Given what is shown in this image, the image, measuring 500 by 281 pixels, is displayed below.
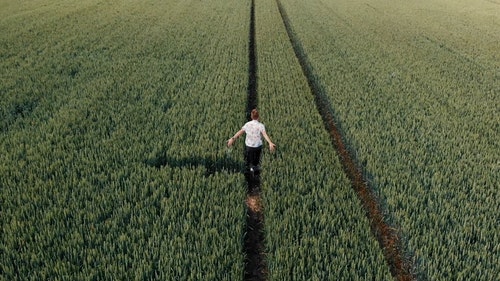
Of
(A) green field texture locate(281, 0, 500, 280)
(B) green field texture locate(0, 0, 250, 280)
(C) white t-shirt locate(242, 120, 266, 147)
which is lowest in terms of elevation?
(A) green field texture locate(281, 0, 500, 280)

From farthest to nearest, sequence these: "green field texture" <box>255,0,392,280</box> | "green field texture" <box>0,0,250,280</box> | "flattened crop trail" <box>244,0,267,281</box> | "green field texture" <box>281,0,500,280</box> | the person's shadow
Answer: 1. the person's shadow
2. "green field texture" <box>281,0,500,280</box>
3. "flattened crop trail" <box>244,0,267,281</box>
4. "green field texture" <box>255,0,392,280</box>
5. "green field texture" <box>0,0,250,280</box>

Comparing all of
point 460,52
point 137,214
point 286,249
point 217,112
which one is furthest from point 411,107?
point 460,52

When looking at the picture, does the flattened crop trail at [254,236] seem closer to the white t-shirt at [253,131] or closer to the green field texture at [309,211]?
the green field texture at [309,211]

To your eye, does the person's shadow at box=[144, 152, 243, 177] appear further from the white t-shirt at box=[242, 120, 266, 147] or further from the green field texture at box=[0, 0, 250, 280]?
the white t-shirt at box=[242, 120, 266, 147]

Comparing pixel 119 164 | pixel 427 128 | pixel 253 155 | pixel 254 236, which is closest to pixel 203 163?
pixel 253 155

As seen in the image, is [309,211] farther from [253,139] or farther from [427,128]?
[427,128]

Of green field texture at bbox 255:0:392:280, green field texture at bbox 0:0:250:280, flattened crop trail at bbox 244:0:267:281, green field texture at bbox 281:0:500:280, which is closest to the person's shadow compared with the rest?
green field texture at bbox 0:0:250:280

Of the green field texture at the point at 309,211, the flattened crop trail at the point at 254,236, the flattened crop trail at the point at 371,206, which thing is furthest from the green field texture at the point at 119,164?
the flattened crop trail at the point at 371,206
